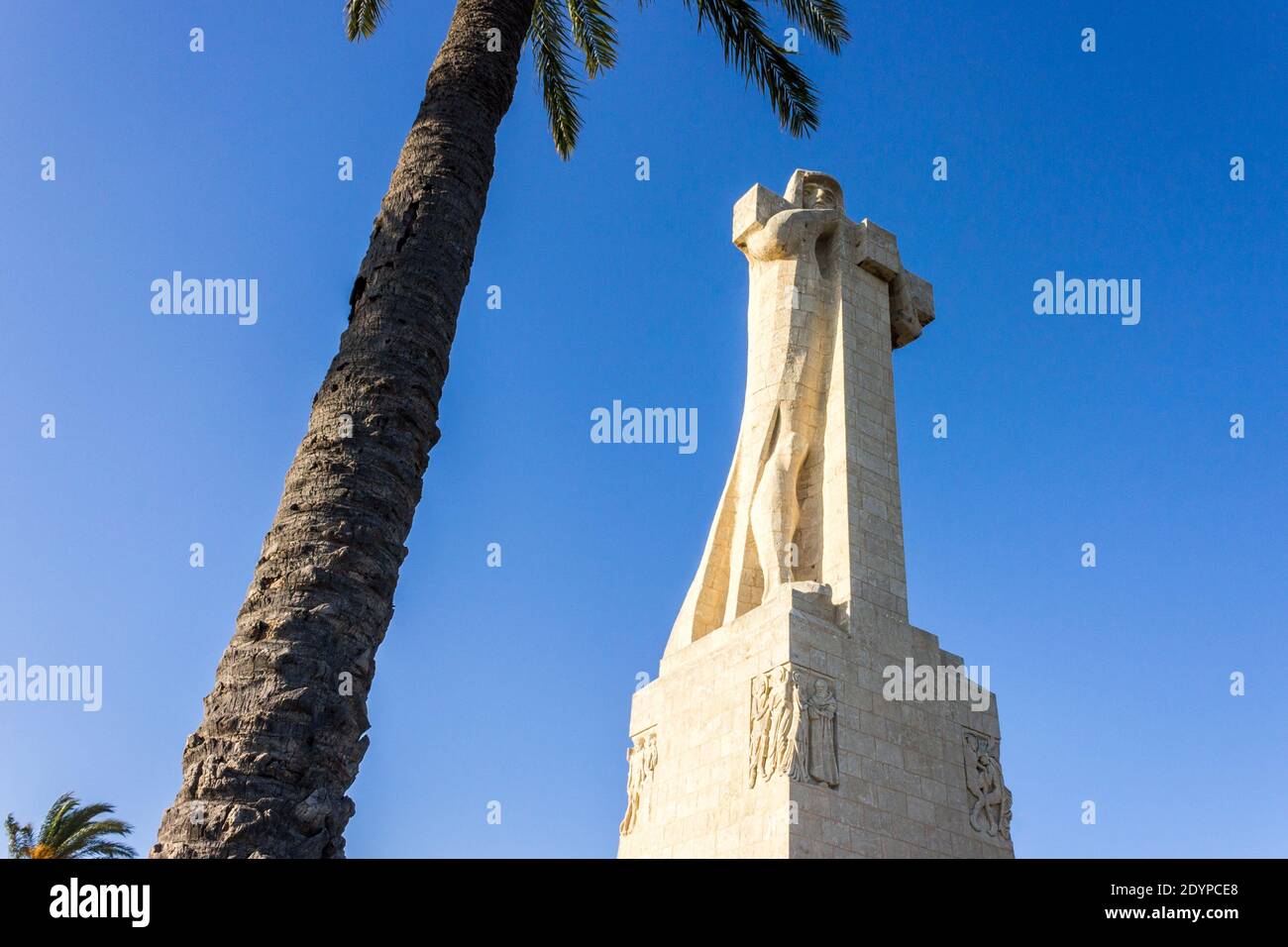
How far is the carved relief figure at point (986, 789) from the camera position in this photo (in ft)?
31.6

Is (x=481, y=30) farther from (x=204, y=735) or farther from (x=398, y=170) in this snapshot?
(x=204, y=735)

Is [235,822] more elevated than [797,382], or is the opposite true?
[797,382]

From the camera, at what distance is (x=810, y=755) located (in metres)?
8.62

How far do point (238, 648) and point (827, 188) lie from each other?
30.6 ft

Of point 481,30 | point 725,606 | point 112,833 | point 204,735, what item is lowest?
point 112,833

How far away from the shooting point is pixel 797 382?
36.5 feet

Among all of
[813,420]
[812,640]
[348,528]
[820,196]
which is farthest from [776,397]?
[348,528]

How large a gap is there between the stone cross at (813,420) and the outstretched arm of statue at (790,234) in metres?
0.01

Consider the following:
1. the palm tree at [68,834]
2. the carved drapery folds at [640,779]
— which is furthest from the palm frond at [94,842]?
the carved drapery folds at [640,779]

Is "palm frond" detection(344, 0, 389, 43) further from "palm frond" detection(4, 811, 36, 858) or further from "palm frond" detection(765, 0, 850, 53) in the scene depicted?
"palm frond" detection(4, 811, 36, 858)

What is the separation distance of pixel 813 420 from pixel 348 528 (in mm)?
6741

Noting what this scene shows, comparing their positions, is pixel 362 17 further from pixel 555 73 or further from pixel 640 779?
pixel 640 779
